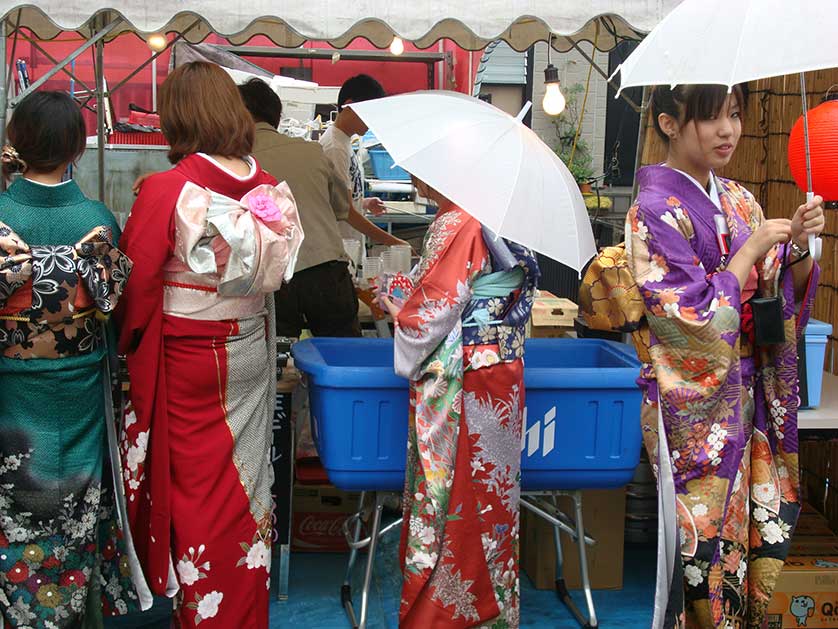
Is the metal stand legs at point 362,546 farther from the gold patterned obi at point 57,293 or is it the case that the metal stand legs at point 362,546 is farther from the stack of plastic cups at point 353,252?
the stack of plastic cups at point 353,252

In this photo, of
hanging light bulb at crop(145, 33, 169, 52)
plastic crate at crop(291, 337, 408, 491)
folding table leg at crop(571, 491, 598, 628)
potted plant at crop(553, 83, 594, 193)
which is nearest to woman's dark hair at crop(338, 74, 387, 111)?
hanging light bulb at crop(145, 33, 169, 52)

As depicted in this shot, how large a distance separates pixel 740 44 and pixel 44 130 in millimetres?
2048

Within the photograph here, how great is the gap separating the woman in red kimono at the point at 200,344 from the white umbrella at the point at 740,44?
1.32 m

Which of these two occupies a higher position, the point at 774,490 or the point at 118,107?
the point at 118,107

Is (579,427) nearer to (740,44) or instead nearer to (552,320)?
(552,320)

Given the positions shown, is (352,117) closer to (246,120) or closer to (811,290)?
(246,120)

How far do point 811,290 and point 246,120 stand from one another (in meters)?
1.88

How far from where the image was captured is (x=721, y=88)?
2.84m

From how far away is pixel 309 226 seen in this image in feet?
15.9

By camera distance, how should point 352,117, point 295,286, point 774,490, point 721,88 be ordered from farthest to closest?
point 352,117
point 295,286
point 774,490
point 721,88

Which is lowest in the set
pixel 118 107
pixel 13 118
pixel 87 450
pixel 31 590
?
pixel 31 590

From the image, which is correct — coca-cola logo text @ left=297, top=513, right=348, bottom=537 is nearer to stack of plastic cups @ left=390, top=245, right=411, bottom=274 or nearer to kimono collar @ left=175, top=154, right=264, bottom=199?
stack of plastic cups @ left=390, top=245, right=411, bottom=274

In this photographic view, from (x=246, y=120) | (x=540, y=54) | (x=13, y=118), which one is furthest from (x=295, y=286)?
(x=540, y=54)

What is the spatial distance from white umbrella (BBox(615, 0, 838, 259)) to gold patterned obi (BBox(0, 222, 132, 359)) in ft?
5.36
